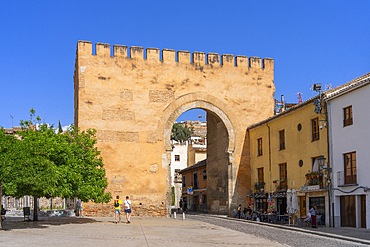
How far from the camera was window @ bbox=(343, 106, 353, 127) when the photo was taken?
68.7 feet

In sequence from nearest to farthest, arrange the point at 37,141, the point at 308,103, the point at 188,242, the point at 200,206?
the point at 188,242, the point at 37,141, the point at 308,103, the point at 200,206

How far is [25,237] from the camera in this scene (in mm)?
14930

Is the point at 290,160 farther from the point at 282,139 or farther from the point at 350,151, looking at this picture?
the point at 350,151

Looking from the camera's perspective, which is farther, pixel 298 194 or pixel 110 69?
pixel 110 69

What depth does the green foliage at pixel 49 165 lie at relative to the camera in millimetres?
18078

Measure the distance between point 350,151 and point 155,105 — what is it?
41.9 ft

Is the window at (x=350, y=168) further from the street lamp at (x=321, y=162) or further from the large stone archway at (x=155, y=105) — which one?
the large stone archway at (x=155, y=105)

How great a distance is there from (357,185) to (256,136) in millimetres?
11063

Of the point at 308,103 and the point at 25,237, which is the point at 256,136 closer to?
the point at 308,103

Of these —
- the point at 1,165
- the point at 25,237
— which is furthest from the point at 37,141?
the point at 25,237

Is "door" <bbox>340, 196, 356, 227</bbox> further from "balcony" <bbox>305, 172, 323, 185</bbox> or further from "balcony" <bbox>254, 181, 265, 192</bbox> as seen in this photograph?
"balcony" <bbox>254, 181, 265, 192</bbox>

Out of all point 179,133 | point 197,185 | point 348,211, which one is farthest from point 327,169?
point 179,133

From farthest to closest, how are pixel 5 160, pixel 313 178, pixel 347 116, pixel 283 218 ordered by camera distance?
pixel 283 218 < pixel 313 178 < pixel 347 116 < pixel 5 160

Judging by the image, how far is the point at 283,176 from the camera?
89.5ft
